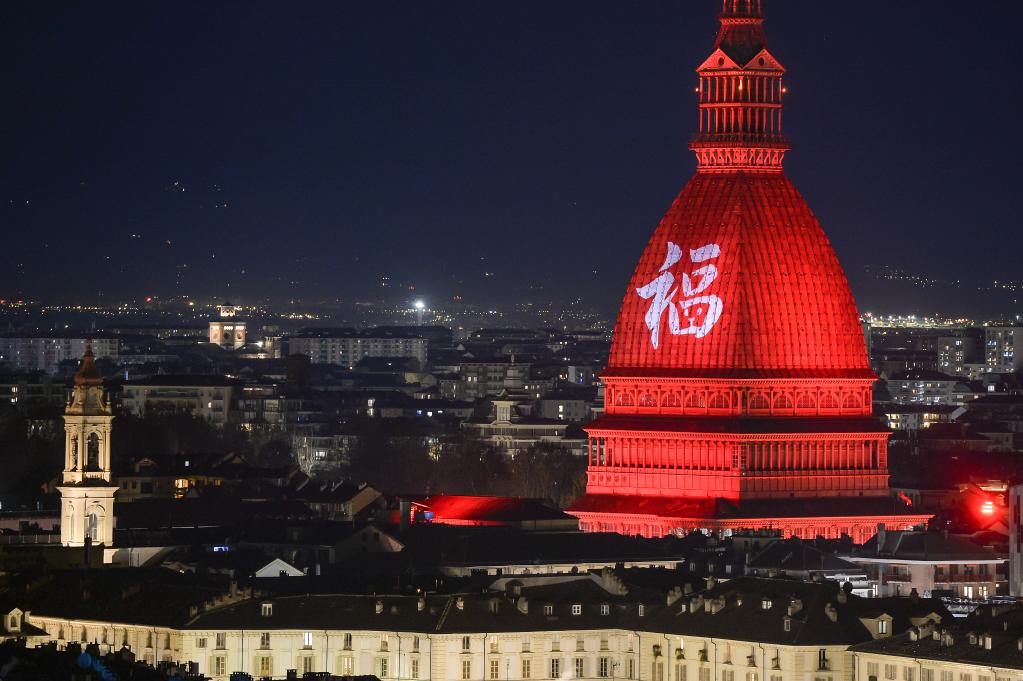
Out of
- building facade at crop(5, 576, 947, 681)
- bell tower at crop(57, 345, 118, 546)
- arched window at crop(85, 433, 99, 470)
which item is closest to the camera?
building facade at crop(5, 576, 947, 681)

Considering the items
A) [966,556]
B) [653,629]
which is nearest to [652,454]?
[966,556]

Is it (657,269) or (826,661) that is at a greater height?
(657,269)

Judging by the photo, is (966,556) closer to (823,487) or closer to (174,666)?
(823,487)

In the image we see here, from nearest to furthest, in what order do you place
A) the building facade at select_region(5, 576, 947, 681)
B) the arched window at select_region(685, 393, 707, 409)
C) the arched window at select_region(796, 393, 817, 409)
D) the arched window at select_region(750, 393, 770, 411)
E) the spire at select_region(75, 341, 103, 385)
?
the building facade at select_region(5, 576, 947, 681) < the spire at select_region(75, 341, 103, 385) < the arched window at select_region(750, 393, 770, 411) < the arched window at select_region(685, 393, 707, 409) < the arched window at select_region(796, 393, 817, 409)

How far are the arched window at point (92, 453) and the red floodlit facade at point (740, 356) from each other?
24.9 meters

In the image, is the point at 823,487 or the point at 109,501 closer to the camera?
the point at 109,501

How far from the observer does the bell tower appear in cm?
15062

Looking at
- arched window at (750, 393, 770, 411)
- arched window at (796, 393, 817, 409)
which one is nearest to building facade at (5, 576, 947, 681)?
arched window at (750, 393, 770, 411)

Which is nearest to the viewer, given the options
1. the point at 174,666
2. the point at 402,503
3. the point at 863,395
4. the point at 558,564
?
the point at 174,666

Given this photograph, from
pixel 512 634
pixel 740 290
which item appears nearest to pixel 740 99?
pixel 740 290

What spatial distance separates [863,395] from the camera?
589 ft

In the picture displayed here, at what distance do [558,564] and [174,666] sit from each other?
107 ft

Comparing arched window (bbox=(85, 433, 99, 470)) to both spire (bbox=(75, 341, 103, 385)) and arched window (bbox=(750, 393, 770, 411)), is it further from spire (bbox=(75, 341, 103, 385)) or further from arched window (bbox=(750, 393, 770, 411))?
arched window (bbox=(750, 393, 770, 411))

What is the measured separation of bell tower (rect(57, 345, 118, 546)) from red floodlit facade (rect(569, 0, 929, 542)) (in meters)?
26.0
